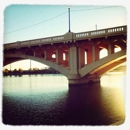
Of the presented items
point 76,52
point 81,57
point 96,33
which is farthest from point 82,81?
point 96,33

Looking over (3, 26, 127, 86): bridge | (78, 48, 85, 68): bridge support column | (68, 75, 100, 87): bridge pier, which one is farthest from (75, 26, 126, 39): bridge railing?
(68, 75, 100, 87): bridge pier

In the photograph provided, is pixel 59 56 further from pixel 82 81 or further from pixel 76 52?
pixel 82 81

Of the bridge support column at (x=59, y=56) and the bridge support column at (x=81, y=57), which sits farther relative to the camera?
the bridge support column at (x=59, y=56)

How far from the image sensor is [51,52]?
1384cm

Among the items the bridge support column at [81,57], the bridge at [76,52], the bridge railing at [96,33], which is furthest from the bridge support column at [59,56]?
the bridge railing at [96,33]

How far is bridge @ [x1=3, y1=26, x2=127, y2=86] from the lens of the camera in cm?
1048

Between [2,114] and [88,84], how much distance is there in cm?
924

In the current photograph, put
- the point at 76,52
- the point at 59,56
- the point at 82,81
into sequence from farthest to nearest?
the point at 82,81
the point at 59,56
the point at 76,52

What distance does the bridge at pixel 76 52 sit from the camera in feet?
34.4

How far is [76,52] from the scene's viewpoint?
473 inches

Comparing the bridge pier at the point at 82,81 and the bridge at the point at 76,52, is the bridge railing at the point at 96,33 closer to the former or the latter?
the bridge at the point at 76,52

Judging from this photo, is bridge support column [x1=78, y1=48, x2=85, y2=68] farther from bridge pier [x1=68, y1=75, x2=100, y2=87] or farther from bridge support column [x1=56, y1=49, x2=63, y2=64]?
bridge support column [x1=56, y1=49, x2=63, y2=64]

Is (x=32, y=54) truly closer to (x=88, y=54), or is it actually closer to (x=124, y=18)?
(x=88, y=54)

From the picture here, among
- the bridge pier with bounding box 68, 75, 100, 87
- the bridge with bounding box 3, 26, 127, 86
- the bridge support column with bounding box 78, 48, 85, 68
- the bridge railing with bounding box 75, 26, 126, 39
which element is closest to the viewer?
the bridge railing with bounding box 75, 26, 126, 39
